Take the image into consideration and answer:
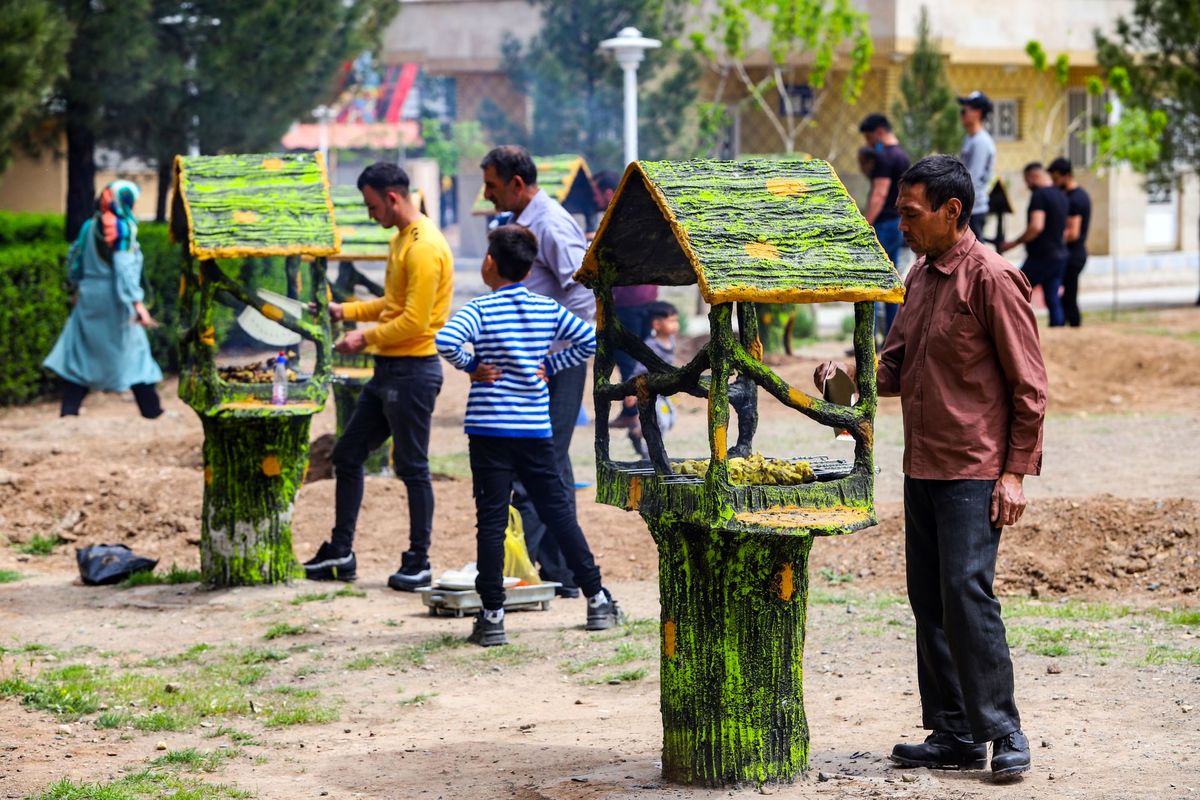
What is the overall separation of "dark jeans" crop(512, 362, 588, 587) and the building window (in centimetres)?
2303

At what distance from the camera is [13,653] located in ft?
24.1

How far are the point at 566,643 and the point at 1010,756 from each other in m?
2.68

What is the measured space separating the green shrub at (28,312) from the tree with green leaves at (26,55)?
3.28 feet

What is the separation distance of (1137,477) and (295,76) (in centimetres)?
1087

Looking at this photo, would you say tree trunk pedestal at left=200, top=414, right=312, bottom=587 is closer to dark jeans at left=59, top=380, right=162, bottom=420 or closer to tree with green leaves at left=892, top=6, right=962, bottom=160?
dark jeans at left=59, top=380, right=162, bottom=420

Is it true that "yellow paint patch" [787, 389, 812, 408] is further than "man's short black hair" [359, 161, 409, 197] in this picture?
No

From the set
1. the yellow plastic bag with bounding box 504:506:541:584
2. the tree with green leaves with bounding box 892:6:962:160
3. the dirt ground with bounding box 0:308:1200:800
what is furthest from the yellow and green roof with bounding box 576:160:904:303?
the tree with green leaves with bounding box 892:6:962:160

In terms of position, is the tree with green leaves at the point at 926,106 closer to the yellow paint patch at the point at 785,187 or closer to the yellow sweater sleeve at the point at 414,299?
the yellow sweater sleeve at the point at 414,299

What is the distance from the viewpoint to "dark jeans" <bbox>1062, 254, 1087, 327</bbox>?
17.9 metres

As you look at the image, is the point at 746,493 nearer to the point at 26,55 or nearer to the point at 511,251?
the point at 511,251

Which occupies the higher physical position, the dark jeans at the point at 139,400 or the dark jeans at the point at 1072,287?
the dark jeans at the point at 1072,287

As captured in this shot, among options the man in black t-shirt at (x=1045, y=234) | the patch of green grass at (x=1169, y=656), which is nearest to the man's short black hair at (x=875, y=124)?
the man in black t-shirt at (x=1045, y=234)

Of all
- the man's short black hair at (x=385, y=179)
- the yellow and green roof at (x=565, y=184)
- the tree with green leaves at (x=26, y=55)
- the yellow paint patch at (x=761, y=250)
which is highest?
the tree with green leaves at (x=26, y=55)

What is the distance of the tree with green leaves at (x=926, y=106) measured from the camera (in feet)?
78.2
